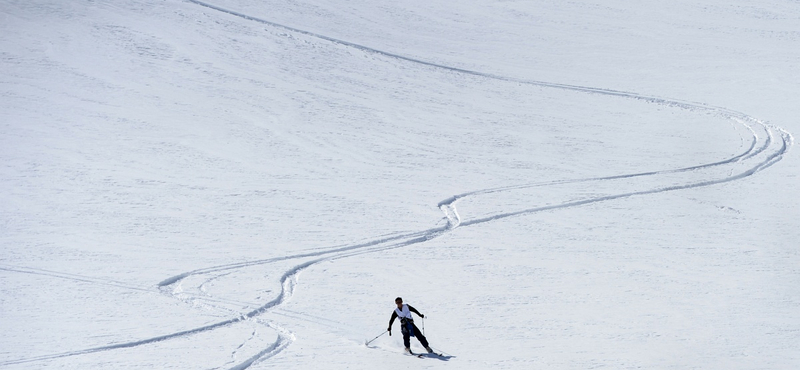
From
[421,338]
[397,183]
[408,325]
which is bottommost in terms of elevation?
[421,338]

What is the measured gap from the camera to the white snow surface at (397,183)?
1471 centimetres

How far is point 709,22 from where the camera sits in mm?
38906

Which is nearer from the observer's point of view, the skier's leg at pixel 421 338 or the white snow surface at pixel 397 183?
the skier's leg at pixel 421 338

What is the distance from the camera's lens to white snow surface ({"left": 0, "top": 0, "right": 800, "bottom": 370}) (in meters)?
14.7

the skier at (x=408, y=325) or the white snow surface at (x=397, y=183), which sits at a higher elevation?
the white snow surface at (x=397, y=183)

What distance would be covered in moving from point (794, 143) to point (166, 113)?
17934 millimetres

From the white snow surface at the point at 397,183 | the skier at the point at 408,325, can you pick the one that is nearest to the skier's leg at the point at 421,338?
the skier at the point at 408,325

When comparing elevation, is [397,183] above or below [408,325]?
above

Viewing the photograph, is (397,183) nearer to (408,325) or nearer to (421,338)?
(408,325)

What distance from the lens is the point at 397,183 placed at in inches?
922

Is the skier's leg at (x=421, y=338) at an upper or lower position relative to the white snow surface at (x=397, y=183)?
lower

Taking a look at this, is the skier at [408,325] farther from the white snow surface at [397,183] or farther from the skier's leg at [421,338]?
the white snow surface at [397,183]

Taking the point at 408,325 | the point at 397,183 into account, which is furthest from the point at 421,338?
the point at 397,183

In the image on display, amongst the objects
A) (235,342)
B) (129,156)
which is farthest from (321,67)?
(235,342)
